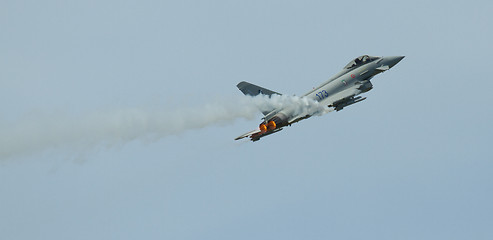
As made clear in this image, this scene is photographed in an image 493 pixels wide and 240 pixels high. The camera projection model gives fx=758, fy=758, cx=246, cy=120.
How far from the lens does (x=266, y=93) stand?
162ft

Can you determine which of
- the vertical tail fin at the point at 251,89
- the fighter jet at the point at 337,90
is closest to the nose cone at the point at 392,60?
the fighter jet at the point at 337,90

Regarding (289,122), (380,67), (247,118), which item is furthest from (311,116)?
(380,67)

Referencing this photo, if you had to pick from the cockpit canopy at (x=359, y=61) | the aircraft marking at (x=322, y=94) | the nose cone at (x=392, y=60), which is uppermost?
the cockpit canopy at (x=359, y=61)

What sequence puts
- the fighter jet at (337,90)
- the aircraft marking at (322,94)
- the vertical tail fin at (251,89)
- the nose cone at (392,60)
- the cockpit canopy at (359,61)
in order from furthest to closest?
1. the nose cone at (392,60)
2. the cockpit canopy at (359,61)
3. the vertical tail fin at (251,89)
4. the aircraft marking at (322,94)
5. the fighter jet at (337,90)

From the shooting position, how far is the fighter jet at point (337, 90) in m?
46.8

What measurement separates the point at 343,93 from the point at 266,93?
4991 millimetres

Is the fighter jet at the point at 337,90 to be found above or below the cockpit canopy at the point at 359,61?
below

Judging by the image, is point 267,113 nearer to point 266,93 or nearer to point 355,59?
point 266,93

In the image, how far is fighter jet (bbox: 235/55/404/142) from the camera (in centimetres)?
4678

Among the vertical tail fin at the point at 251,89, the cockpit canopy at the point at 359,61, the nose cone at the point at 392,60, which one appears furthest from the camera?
the nose cone at the point at 392,60

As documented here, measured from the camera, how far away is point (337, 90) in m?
49.6

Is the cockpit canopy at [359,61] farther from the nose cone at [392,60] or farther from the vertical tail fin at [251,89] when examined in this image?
the vertical tail fin at [251,89]

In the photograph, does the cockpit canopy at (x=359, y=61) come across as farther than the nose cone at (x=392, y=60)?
No

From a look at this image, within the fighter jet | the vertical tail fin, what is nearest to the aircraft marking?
the fighter jet
